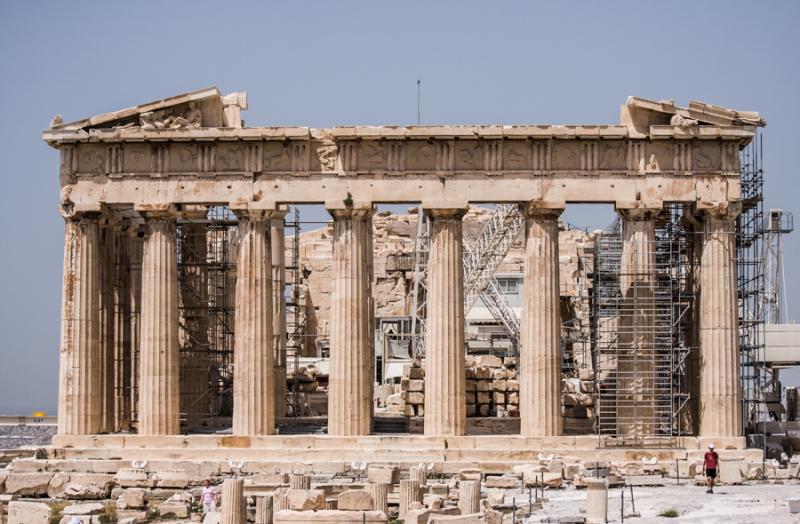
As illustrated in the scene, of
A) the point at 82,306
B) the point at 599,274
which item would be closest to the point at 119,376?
the point at 82,306

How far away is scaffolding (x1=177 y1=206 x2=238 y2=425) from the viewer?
202 feet

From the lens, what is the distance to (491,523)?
124 feet

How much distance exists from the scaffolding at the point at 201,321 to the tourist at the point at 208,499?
14.2 meters

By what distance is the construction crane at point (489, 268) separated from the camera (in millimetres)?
75250

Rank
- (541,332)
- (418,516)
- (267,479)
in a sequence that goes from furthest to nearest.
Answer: (541,332)
(267,479)
(418,516)

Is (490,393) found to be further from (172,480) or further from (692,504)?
(692,504)

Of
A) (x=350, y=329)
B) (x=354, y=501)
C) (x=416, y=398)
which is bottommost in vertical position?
(x=354, y=501)

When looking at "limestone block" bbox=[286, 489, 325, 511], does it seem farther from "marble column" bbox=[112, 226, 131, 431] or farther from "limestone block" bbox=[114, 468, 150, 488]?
"marble column" bbox=[112, 226, 131, 431]

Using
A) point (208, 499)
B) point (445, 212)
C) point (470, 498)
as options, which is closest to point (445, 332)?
point (445, 212)

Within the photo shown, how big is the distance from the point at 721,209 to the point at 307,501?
20558 millimetres

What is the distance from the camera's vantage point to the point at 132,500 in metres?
45.3

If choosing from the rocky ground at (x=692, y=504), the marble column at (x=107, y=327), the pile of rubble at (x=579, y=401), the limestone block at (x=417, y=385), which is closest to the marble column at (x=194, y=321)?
the marble column at (x=107, y=327)

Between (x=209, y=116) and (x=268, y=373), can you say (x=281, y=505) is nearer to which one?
(x=268, y=373)

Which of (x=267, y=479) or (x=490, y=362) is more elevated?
(x=490, y=362)
